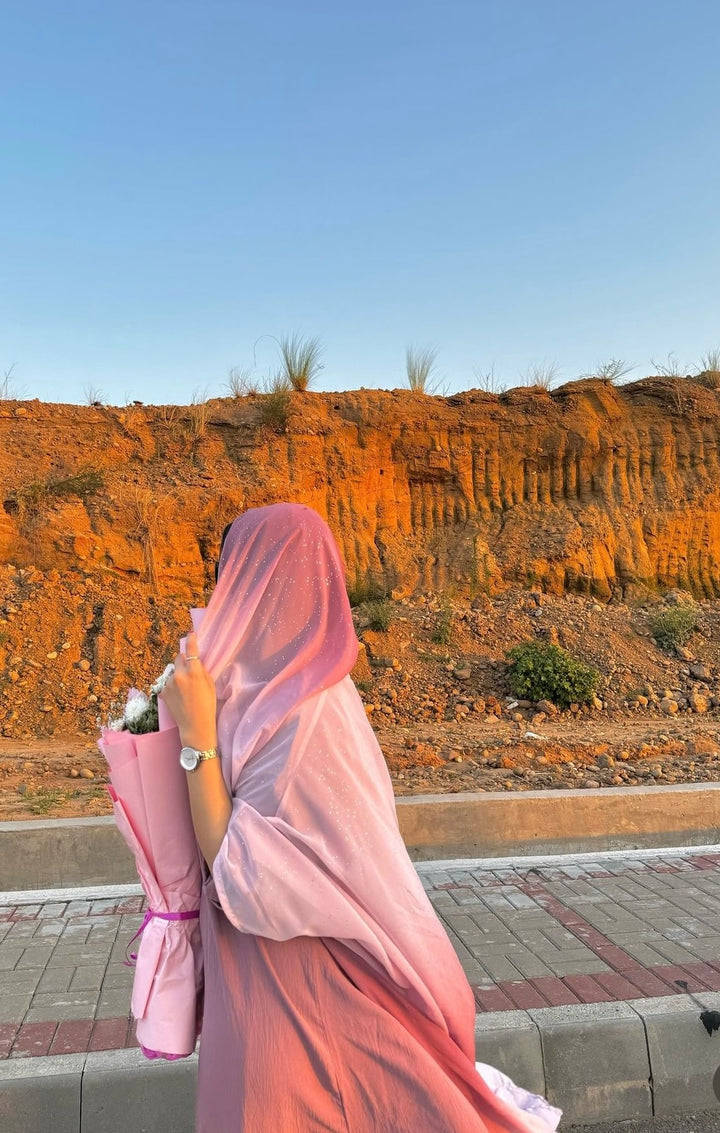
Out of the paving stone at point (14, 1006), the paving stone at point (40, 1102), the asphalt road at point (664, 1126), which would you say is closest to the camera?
the paving stone at point (40, 1102)

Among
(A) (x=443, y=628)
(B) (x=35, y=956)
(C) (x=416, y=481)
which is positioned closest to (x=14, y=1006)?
(B) (x=35, y=956)

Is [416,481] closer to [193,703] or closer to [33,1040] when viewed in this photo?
[33,1040]

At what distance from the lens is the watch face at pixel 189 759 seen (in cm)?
160

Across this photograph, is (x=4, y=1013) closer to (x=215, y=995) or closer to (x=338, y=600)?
(x=215, y=995)

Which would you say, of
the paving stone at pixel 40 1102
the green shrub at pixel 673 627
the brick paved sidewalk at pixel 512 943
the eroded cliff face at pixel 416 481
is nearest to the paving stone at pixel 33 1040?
the brick paved sidewalk at pixel 512 943

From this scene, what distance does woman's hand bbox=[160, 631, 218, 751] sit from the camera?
1.62m

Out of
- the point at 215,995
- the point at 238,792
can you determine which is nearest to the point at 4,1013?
the point at 215,995

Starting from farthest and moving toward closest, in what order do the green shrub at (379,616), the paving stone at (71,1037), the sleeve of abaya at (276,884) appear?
the green shrub at (379,616) → the paving stone at (71,1037) → the sleeve of abaya at (276,884)

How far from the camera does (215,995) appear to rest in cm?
164

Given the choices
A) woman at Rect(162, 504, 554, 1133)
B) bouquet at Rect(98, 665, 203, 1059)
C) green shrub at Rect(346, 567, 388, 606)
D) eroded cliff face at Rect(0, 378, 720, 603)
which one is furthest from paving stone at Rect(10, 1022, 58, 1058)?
eroded cliff face at Rect(0, 378, 720, 603)

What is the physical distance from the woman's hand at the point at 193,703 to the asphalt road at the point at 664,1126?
2435mm

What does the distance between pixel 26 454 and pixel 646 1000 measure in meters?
13.7

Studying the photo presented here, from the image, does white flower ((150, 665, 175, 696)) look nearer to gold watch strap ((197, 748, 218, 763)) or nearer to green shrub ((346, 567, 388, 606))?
gold watch strap ((197, 748, 218, 763))

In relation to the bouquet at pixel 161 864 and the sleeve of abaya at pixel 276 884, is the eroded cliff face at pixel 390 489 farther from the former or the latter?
the sleeve of abaya at pixel 276 884
